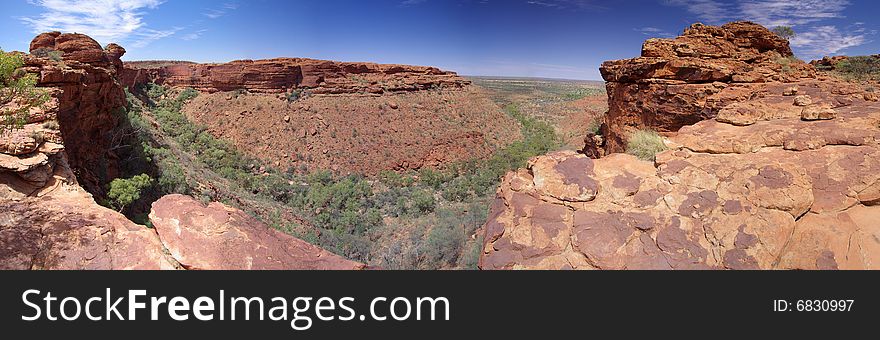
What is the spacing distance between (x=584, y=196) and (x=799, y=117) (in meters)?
5.97

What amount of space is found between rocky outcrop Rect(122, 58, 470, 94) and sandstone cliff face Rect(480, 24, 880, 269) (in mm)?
31717

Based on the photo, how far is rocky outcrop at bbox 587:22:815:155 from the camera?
32.6 feet

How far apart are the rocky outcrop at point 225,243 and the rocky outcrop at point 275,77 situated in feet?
103

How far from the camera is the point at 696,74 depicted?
10.4 meters

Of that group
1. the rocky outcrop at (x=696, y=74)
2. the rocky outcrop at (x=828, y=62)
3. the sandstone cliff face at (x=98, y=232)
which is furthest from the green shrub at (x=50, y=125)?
the rocky outcrop at (x=828, y=62)

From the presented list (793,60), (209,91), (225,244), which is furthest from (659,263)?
(209,91)

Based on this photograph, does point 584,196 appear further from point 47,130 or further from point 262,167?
point 262,167

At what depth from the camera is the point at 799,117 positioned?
7828 millimetres

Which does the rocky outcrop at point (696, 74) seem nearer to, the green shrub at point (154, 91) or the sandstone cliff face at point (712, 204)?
the sandstone cliff face at point (712, 204)

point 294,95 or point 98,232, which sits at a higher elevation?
point 294,95

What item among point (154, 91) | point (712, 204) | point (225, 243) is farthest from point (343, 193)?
point (154, 91)

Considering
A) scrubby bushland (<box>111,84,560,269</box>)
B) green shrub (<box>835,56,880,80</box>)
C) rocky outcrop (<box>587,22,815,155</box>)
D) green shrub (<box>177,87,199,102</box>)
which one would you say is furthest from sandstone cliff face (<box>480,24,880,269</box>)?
green shrub (<box>177,87,199,102</box>)

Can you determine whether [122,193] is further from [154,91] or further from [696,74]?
[154,91]

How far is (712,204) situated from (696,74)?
7.16m
